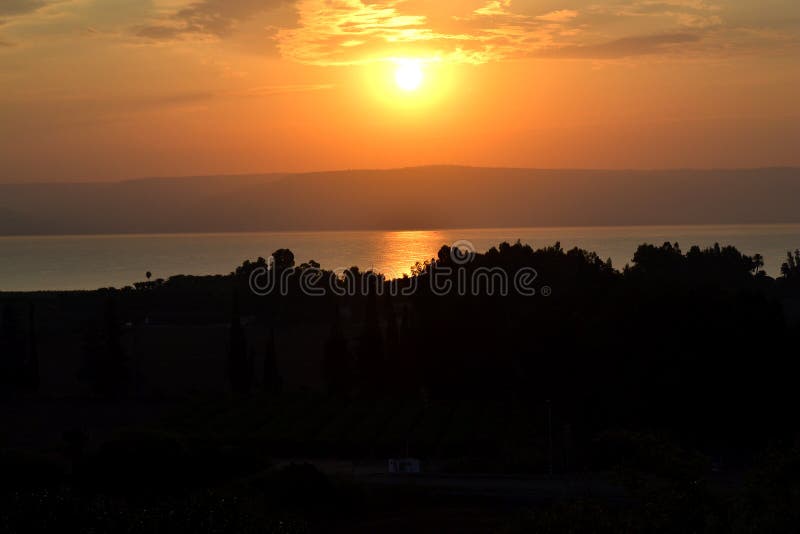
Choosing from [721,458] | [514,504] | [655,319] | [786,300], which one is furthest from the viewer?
[786,300]

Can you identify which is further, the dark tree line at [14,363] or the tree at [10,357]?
the tree at [10,357]

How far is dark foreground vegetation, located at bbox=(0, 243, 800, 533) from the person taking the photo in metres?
17.1

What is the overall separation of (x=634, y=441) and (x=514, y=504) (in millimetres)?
12607

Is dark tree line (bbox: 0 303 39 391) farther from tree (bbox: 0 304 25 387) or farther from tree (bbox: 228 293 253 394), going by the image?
tree (bbox: 228 293 253 394)

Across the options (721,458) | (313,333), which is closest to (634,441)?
(721,458)

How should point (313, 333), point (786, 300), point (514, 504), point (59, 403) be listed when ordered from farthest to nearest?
point (786, 300) → point (313, 333) → point (59, 403) → point (514, 504)

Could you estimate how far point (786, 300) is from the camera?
96938mm

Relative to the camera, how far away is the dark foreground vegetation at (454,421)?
A: 17.1 meters

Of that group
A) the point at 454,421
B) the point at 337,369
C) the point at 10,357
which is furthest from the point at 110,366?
the point at 454,421

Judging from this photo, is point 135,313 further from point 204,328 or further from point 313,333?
point 313,333

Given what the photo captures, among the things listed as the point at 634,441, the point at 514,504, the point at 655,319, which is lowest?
the point at 514,504

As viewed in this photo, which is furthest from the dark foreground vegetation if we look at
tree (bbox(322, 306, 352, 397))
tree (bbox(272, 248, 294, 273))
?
tree (bbox(272, 248, 294, 273))

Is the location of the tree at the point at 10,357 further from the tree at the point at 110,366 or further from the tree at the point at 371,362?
the tree at the point at 371,362

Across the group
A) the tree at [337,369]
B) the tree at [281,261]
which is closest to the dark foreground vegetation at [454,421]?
the tree at [337,369]
